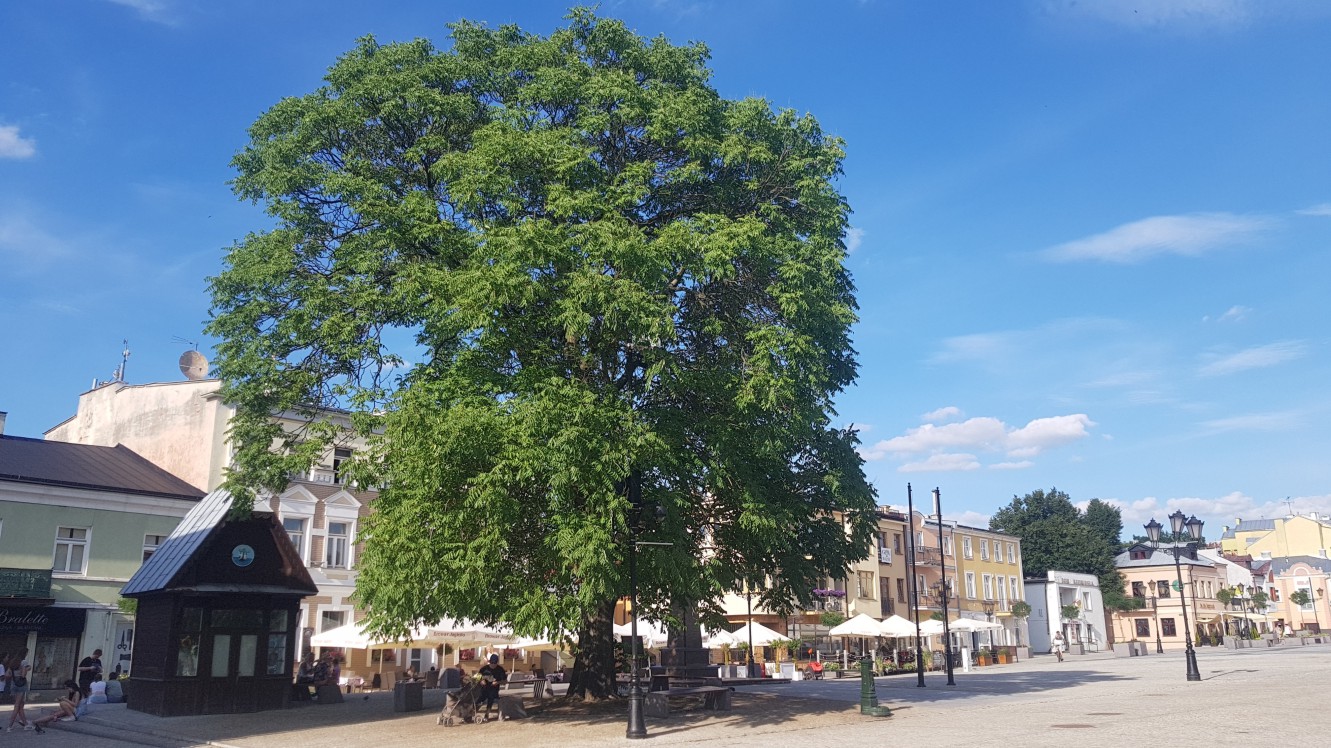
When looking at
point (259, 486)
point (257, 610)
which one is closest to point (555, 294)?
point (259, 486)

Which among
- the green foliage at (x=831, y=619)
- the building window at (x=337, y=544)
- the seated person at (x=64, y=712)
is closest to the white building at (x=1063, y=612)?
the green foliage at (x=831, y=619)

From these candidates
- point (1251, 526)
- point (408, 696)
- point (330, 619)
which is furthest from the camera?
point (1251, 526)

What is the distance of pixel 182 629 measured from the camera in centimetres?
2388

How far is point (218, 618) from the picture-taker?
80.3ft

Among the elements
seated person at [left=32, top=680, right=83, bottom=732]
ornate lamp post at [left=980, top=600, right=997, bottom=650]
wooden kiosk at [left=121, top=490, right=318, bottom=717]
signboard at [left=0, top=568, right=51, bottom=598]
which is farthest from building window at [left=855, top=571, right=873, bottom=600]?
seated person at [left=32, top=680, right=83, bottom=732]

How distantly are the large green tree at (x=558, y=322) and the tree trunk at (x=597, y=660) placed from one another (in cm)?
7

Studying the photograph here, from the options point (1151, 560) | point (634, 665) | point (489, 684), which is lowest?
point (489, 684)

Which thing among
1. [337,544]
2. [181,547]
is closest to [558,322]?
[181,547]

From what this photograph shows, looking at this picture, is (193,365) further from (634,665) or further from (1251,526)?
(1251,526)

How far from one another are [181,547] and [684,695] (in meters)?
13.1

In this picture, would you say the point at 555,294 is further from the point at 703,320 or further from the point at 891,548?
the point at 891,548

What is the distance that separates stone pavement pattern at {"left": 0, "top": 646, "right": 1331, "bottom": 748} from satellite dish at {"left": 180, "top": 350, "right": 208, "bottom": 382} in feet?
66.4

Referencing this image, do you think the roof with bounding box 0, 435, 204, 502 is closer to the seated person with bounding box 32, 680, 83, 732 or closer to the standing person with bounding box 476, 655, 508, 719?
the seated person with bounding box 32, 680, 83, 732

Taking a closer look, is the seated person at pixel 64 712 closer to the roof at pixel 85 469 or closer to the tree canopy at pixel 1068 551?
the roof at pixel 85 469
